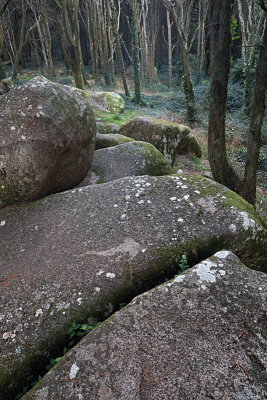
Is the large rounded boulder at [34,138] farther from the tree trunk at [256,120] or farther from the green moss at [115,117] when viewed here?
the green moss at [115,117]

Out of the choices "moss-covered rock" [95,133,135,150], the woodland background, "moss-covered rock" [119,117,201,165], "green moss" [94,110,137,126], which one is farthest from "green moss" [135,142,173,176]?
"green moss" [94,110,137,126]

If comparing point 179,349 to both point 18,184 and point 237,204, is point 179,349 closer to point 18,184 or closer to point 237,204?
point 237,204

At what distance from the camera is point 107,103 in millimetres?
14211

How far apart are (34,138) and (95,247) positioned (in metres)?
1.67

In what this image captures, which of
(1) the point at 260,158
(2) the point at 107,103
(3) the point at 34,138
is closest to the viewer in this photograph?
(3) the point at 34,138

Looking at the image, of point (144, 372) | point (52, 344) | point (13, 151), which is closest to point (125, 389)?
point (144, 372)

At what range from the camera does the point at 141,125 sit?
832 centimetres

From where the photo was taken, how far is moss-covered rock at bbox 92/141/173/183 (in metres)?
5.03

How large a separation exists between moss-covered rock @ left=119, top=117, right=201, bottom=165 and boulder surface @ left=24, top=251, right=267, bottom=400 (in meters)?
6.21

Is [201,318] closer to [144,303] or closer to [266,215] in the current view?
[144,303]

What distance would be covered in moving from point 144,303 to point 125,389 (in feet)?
1.99

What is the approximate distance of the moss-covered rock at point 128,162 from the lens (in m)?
5.03

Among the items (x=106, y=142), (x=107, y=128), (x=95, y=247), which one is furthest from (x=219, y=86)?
(x=107, y=128)

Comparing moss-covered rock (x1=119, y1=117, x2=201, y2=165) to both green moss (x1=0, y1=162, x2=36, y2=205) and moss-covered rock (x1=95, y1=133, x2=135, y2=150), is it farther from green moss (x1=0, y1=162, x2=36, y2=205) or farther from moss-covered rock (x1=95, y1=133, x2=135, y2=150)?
green moss (x1=0, y1=162, x2=36, y2=205)
